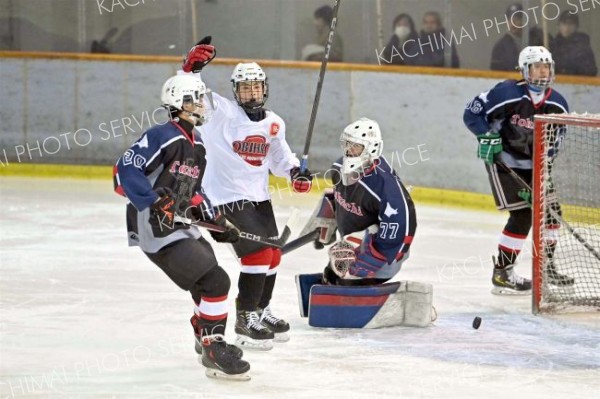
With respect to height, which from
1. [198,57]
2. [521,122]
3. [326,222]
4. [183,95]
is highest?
[198,57]

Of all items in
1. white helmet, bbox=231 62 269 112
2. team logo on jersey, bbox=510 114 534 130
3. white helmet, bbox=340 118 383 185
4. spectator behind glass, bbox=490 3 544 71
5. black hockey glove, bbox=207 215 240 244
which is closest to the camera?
black hockey glove, bbox=207 215 240 244

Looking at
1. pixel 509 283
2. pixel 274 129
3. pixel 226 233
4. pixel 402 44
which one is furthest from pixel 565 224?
pixel 402 44

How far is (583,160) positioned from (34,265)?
3241mm

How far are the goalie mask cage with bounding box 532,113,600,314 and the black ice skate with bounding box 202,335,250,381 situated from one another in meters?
1.73

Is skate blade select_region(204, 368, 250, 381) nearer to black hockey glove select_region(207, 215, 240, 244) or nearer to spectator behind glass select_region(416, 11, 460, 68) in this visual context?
black hockey glove select_region(207, 215, 240, 244)

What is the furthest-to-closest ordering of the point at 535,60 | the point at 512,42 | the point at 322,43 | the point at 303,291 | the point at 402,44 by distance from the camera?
the point at 322,43 → the point at 402,44 → the point at 512,42 → the point at 535,60 → the point at 303,291

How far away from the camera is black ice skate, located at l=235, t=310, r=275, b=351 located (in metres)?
5.06

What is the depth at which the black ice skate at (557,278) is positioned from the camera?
600 cm

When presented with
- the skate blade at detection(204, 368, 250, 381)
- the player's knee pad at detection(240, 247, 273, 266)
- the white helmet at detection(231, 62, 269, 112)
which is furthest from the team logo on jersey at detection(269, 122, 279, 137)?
the skate blade at detection(204, 368, 250, 381)

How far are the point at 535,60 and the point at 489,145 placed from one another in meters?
0.45

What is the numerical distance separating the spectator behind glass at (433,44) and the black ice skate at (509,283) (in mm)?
2795

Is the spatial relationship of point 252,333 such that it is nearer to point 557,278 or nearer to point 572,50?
point 557,278

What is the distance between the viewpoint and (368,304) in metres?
5.35

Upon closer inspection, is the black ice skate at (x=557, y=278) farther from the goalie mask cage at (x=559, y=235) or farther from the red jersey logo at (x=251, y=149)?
the red jersey logo at (x=251, y=149)
